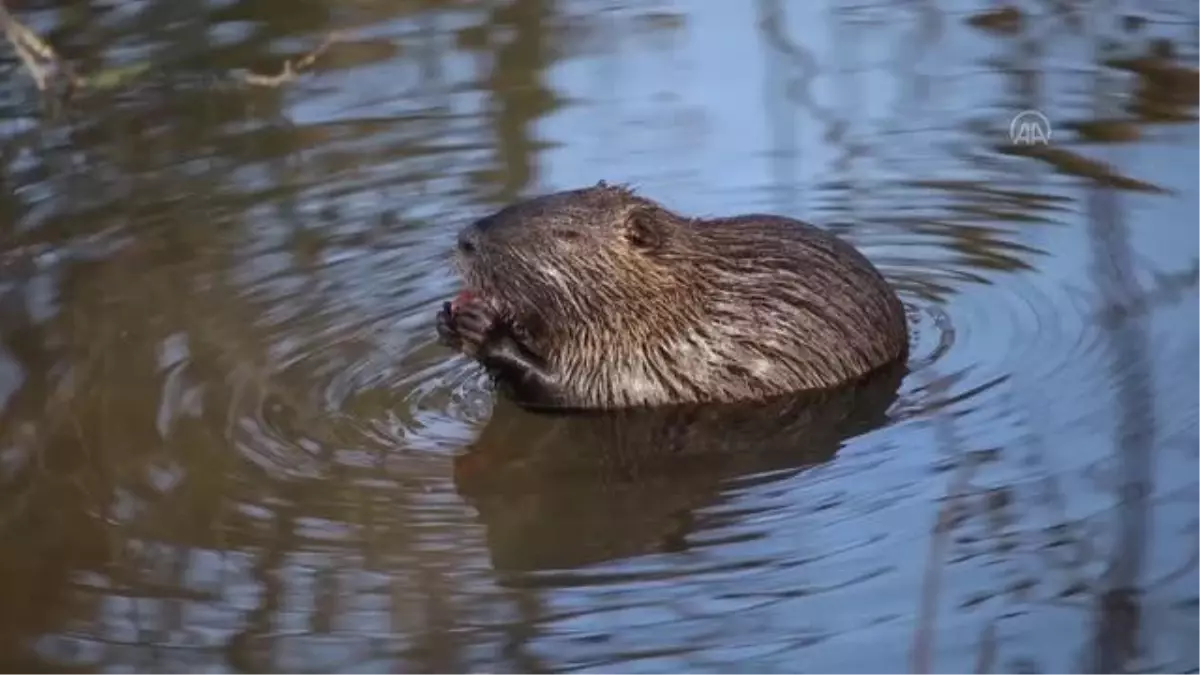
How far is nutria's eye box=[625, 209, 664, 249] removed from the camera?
5.18m

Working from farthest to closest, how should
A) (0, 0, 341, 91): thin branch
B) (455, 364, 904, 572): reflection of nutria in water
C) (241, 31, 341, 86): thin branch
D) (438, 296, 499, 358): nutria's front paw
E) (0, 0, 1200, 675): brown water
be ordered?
(241, 31, 341, 86): thin branch, (0, 0, 341, 91): thin branch, (438, 296, 499, 358): nutria's front paw, (455, 364, 904, 572): reflection of nutria in water, (0, 0, 1200, 675): brown water

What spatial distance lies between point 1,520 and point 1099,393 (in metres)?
2.08

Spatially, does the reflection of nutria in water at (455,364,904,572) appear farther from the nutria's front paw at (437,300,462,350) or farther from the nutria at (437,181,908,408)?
the nutria's front paw at (437,300,462,350)

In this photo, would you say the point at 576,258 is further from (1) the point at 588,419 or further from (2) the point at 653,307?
(1) the point at 588,419

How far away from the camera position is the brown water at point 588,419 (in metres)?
4.02

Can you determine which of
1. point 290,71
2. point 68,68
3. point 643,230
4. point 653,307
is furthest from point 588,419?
point 290,71

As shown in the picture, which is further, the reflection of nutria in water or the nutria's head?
the nutria's head

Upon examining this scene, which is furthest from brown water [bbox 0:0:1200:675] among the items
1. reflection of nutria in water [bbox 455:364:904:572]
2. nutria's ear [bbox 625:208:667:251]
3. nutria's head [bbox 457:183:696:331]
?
nutria's ear [bbox 625:208:667:251]

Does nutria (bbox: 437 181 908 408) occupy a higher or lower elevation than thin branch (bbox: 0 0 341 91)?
lower

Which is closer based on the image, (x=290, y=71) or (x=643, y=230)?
(x=643, y=230)

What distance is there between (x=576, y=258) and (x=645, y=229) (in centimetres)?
15

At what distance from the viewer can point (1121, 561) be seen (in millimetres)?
3973

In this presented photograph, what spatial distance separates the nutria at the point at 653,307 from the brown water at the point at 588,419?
0.11m

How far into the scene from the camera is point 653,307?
17.1ft
